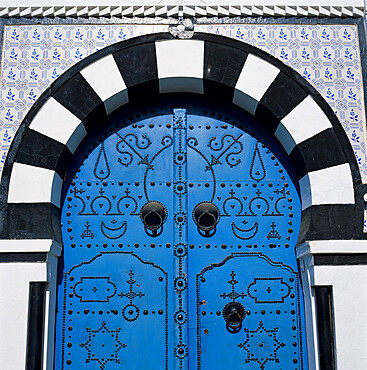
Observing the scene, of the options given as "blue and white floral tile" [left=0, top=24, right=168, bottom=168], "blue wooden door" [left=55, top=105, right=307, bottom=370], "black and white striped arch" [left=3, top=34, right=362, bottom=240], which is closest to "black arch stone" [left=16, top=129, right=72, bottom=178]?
"black and white striped arch" [left=3, top=34, right=362, bottom=240]

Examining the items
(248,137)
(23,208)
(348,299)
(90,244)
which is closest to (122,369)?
(90,244)

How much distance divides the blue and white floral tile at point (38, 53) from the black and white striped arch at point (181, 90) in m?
0.07

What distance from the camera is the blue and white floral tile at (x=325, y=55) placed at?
3.81 metres

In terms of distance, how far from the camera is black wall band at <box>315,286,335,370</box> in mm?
3406

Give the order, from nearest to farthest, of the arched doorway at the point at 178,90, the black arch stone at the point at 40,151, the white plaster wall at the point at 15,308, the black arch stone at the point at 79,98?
the white plaster wall at the point at 15,308
the arched doorway at the point at 178,90
the black arch stone at the point at 40,151
the black arch stone at the point at 79,98

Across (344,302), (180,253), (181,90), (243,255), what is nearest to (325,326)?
(344,302)

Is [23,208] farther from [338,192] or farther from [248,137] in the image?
[338,192]

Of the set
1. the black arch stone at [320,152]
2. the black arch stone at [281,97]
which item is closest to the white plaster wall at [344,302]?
the black arch stone at [320,152]

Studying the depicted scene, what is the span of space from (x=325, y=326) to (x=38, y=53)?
255cm

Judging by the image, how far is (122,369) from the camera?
11.9 feet

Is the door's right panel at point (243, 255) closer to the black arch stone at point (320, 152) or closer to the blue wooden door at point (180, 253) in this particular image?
the blue wooden door at point (180, 253)

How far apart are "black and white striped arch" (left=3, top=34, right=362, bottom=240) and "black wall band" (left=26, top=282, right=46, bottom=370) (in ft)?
1.13

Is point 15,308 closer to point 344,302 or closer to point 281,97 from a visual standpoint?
point 344,302

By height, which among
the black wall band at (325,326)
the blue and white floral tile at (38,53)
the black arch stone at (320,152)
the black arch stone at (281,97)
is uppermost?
the blue and white floral tile at (38,53)
